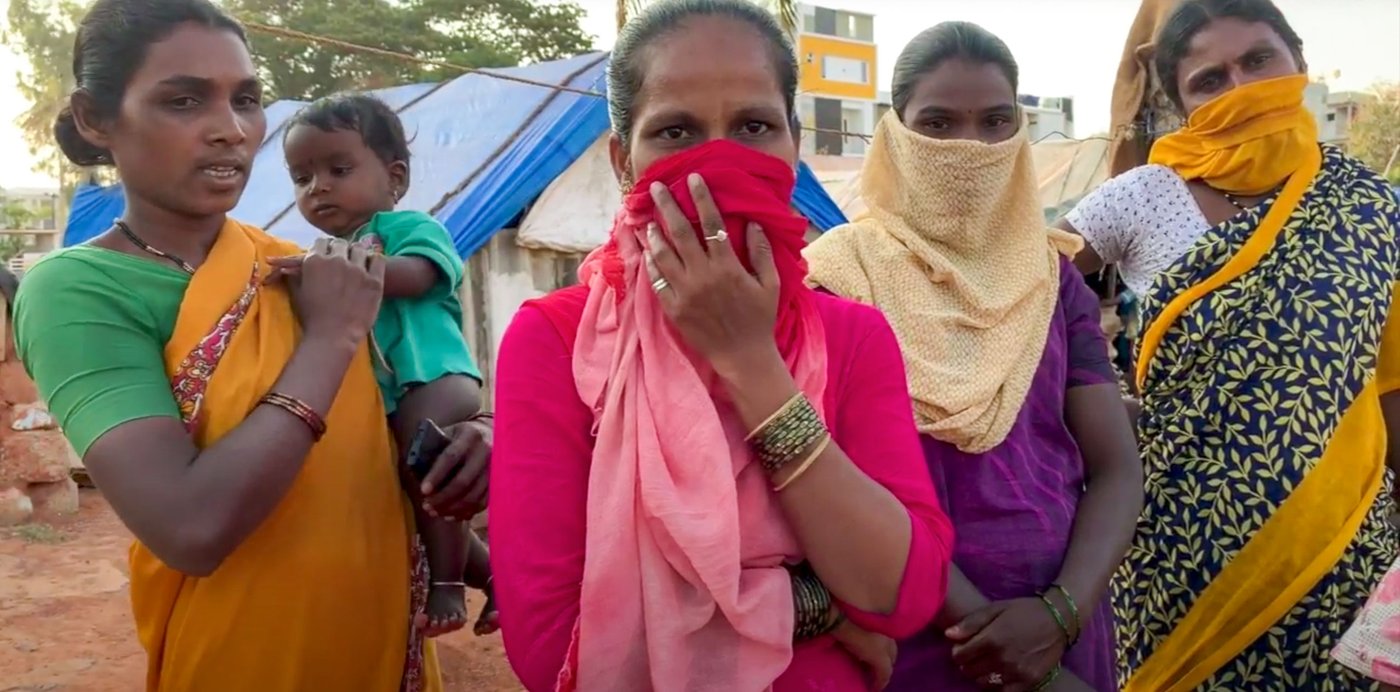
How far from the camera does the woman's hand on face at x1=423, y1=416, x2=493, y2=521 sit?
5.53 feet

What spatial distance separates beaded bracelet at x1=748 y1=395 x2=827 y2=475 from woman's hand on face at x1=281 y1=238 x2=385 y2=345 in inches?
29.3

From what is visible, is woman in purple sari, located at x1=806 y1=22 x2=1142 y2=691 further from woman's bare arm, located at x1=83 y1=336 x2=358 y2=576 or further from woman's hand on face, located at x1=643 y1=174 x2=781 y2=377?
woman's bare arm, located at x1=83 y1=336 x2=358 y2=576

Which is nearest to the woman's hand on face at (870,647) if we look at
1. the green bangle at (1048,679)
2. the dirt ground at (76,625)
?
the green bangle at (1048,679)

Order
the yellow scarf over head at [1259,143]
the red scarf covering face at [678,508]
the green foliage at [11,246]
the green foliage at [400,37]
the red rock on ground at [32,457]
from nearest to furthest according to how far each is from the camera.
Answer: the red scarf covering face at [678,508]
the yellow scarf over head at [1259,143]
the red rock on ground at [32,457]
the green foliage at [11,246]
the green foliage at [400,37]

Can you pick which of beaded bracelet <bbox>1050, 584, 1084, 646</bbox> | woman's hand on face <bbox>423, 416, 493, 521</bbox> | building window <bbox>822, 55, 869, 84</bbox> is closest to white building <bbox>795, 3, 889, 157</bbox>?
building window <bbox>822, 55, 869, 84</bbox>

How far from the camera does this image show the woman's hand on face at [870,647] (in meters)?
1.46

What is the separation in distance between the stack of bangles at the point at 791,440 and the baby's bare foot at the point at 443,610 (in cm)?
89

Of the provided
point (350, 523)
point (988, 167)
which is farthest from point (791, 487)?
point (988, 167)

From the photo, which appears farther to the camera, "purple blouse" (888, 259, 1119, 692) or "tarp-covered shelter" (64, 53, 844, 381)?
"tarp-covered shelter" (64, 53, 844, 381)

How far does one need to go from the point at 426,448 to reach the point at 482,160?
727 cm

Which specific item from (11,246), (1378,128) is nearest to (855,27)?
(1378,128)

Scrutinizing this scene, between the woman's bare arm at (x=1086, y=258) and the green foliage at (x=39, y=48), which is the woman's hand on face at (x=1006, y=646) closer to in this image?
the woman's bare arm at (x=1086, y=258)

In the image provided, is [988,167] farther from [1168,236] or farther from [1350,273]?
[1350,273]

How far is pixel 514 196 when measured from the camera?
8250mm
